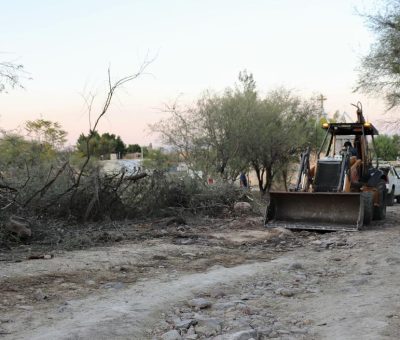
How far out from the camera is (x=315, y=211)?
12531 mm

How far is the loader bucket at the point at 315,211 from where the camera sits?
39.6 feet

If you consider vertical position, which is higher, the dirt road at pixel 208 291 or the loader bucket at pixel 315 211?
the loader bucket at pixel 315 211

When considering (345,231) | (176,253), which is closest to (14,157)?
(176,253)

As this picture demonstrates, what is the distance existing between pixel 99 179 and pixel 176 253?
4252mm

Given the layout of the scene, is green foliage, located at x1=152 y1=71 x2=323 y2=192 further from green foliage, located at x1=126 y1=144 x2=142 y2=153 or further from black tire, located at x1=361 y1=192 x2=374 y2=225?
green foliage, located at x1=126 y1=144 x2=142 y2=153

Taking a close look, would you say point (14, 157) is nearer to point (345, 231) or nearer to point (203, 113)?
point (345, 231)

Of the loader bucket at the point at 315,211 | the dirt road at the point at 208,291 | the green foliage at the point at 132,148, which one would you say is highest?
the green foliage at the point at 132,148

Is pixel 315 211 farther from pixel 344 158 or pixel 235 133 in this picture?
pixel 235 133

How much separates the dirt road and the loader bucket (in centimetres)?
149

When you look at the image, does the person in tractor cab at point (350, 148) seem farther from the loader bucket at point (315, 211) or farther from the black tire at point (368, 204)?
the loader bucket at point (315, 211)

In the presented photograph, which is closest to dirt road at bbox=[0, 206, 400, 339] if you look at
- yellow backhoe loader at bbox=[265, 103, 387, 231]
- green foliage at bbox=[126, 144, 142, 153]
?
yellow backhoe loader at bbox=[265, 103, 387, 231]

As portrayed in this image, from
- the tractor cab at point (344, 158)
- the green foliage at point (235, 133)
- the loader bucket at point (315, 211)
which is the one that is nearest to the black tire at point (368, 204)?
the tractor cab at point (344, 158)

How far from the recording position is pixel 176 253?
30.7 ft

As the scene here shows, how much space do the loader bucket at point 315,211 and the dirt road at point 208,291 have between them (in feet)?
4.90
